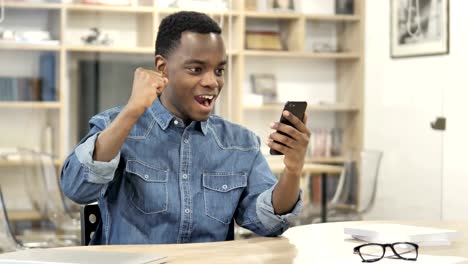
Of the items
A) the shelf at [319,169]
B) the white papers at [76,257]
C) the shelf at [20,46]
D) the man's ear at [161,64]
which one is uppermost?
the shelf at [20,46]

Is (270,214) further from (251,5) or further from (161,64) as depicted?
(251,5)

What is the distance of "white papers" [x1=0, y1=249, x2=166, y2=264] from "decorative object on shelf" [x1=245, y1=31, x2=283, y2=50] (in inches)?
138

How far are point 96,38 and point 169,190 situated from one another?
9.24ft

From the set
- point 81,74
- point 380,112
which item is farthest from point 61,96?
point 380,112

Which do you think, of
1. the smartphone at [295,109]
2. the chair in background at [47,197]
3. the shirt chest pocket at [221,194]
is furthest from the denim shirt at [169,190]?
the chair in background at [47,197]

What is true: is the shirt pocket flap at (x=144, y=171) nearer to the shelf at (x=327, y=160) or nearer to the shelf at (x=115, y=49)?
the shelf at (x=115, y=49)

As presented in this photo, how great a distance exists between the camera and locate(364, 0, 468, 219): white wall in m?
4.95

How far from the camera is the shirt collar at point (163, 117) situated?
214 cm

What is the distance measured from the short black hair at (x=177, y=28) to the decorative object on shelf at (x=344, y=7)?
10.6 feet

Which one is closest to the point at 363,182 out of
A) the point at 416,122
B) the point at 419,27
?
the point at 416,122

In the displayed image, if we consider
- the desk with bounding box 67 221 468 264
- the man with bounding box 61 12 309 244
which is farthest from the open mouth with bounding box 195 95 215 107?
the desk with bounding box 67 221 468 264

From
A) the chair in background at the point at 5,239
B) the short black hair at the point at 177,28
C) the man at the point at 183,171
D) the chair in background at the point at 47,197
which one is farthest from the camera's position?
the chair in background at the point at 47,197

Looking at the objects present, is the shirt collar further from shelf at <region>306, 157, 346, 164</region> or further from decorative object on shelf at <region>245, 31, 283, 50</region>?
shelf at <region>306, 157, 346, 164</region>

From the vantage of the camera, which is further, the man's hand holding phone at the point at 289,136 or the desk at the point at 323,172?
the desk at the point at 323,172
